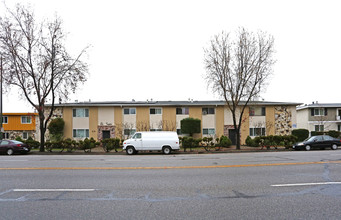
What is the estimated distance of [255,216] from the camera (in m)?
4.82

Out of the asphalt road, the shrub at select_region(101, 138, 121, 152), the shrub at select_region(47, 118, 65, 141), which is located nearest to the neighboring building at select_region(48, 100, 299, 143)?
the shrub at select_region(47, 118, 65, 141)

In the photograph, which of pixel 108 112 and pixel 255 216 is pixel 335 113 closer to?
pixel 108 112

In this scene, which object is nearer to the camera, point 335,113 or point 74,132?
point 74,132

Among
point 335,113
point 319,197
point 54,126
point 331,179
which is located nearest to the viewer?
point 319,197

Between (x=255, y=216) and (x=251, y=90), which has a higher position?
(x=251, y=90)

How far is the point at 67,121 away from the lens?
32531 millimetres

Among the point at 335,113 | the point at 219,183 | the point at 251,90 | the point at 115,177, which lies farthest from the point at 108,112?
the point at 335,113

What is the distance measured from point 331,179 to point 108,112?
27.9 metres

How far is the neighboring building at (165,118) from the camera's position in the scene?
1283 inches

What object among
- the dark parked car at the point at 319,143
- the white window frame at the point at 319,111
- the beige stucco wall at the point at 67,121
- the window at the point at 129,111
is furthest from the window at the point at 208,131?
the white window frame at the point at 319,111

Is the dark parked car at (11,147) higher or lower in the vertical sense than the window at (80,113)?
lower

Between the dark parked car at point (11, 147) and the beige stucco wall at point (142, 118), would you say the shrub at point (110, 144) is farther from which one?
the beige stucco wall at point (142, 118)

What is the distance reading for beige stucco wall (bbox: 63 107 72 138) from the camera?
3244 cm

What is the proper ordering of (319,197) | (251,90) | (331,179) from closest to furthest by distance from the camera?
(319,197) → (331,179) → (251,90)
